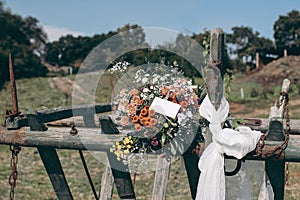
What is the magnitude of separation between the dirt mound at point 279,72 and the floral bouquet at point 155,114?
2281 centimetres

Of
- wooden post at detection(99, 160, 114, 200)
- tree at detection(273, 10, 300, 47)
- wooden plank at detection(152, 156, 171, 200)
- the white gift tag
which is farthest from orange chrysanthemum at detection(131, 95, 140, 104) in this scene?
tree at detection(273, 10, 300, 47)

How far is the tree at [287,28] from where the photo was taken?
4231cm

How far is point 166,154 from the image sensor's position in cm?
294

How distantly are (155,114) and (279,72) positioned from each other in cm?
2642

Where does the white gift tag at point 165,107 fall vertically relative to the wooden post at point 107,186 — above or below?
above

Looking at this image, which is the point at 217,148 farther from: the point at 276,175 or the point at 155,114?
the point at 276,175

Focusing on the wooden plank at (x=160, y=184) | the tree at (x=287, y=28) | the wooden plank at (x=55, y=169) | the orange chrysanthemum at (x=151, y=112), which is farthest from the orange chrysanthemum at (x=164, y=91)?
the tree at (x=287, y=28)

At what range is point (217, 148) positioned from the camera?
273 cm

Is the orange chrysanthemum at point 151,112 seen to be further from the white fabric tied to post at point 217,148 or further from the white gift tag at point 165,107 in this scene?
the white fabric tied to post at point 217,148

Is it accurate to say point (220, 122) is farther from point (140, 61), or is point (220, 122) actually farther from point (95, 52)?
point (95, 52)

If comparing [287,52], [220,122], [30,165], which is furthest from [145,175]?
[287,52]

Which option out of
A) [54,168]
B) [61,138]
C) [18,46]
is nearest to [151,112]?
[61,138]

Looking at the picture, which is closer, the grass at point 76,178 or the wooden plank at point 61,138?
the wooden plank at point 61,138

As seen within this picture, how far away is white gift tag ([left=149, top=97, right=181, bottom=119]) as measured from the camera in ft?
9.20
